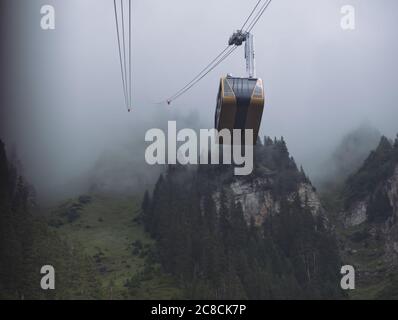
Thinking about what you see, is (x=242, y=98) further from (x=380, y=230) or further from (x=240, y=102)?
(x=380, y=230)

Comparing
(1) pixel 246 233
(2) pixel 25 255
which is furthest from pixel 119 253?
(2) pixel 25 255

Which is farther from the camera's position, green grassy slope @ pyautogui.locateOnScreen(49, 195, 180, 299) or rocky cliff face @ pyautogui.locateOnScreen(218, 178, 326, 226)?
rocky cliff face @ pyautogui.locateOnScreen(218, 178, 326, 226)

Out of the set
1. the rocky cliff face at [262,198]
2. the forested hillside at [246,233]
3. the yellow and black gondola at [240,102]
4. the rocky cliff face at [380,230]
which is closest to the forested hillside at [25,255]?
the forested hillside at [246,233]

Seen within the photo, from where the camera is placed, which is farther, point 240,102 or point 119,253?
point 119,253
